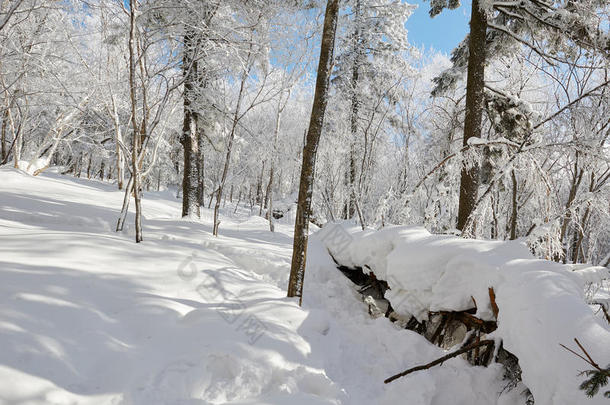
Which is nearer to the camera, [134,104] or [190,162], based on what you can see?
[134,104]

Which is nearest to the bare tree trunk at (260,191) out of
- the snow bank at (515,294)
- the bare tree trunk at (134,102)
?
the bare tree trunk at (134,102)

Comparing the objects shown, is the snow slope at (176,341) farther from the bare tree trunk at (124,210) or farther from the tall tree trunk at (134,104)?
the bare tree trunk at (124,210)

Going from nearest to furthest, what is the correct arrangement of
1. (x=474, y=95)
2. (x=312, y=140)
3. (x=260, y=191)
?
(x=312, y=140) → (x=474, y=95) → (x=260, y=191)

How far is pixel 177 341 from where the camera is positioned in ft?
9.37

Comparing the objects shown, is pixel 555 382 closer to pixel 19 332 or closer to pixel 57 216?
pixel 19 332

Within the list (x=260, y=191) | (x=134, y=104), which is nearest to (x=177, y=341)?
(x=134, y=104)

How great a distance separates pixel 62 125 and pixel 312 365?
15.8m

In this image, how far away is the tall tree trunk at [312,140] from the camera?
14.7 ft

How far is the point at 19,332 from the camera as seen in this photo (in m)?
2.28

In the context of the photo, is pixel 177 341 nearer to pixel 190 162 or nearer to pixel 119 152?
pixel 190 162

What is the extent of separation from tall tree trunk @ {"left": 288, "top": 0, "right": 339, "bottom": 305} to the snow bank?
4.93 ft

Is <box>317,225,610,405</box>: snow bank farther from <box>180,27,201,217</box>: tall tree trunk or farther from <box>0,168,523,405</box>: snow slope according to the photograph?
<box>180,27,201,217</box>: tall tree trunk

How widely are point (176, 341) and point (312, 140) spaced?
3.12m

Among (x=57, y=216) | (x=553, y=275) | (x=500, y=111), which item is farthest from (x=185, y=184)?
(x=553, y=275)
